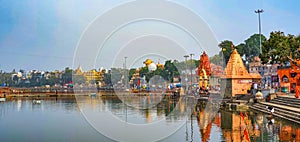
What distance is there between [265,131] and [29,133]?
36.2ft

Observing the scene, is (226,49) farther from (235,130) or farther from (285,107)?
(235,130)

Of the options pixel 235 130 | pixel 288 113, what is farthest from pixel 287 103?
pixel 235 130

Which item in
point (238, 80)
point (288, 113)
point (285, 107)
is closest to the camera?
point (288, 113)

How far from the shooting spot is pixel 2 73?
336 feet

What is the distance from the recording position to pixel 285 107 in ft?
66.2

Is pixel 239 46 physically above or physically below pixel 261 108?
above

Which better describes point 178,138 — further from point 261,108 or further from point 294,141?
point 261,108

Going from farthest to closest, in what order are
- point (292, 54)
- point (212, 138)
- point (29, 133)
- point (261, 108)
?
point (292, 54)
point (261, 108)
point (29, 133)
point (212, 138)

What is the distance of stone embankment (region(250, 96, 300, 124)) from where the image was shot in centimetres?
1751

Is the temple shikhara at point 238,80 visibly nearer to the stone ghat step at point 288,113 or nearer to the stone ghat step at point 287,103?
the stone ghat step at point 287,103

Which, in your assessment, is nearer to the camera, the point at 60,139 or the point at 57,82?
the point at 60,139

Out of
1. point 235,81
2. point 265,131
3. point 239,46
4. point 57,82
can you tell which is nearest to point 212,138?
point 265,131

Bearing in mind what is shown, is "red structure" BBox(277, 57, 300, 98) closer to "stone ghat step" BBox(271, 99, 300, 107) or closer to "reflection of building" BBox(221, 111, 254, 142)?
"stone ghat step" BBox(271, 99, 300, 107)

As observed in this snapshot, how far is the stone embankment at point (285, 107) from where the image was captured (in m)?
17.5
